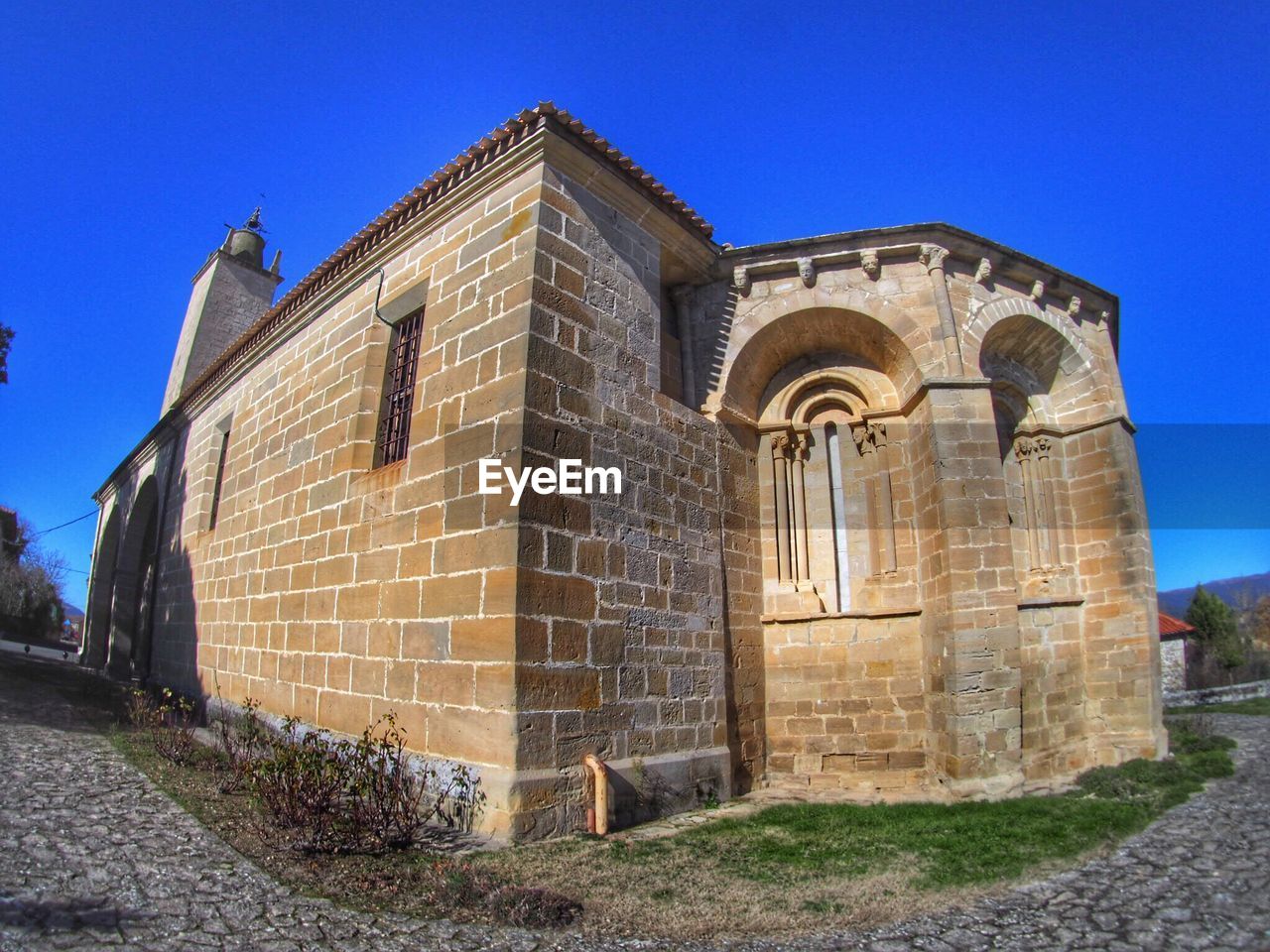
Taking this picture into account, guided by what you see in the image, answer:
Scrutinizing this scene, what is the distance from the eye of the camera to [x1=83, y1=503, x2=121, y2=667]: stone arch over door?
57.6ft

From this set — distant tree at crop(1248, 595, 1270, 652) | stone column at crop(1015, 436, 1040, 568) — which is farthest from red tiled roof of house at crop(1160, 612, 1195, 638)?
stone column at crop(1015, 436, 1040, 568)

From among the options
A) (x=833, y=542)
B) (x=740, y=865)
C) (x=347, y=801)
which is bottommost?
(x=740, y=865)

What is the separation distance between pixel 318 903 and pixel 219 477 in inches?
375

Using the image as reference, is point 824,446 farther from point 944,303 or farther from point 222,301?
point 222,301

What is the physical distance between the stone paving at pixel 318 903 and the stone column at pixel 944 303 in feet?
14.4

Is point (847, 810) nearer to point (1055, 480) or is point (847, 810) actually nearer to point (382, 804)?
point (382, 804)

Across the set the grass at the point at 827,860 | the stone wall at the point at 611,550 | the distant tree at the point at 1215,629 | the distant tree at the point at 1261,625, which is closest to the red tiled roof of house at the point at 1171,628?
the distant tree at the point at 1215,629

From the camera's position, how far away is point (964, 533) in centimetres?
689

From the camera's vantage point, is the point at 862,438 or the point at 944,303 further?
the point at 862,438

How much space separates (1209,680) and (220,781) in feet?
92.8

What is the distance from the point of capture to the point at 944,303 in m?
7.50

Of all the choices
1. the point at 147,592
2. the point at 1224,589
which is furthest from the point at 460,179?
the point at 1224,589

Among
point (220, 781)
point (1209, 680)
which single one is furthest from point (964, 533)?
point (1209, 680)

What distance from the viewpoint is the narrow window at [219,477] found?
423 inches
